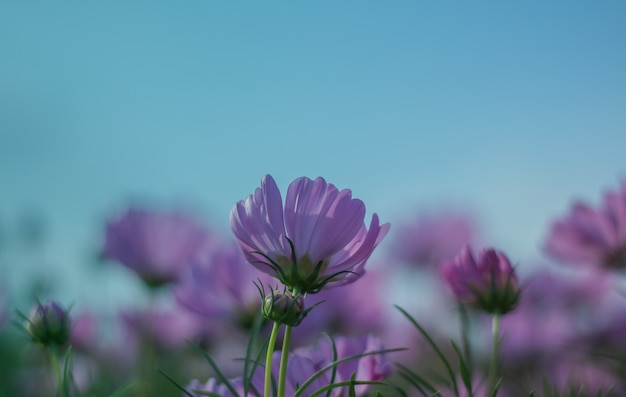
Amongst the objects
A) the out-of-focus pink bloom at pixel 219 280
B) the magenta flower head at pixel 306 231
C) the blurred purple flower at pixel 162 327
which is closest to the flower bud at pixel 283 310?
the magenta flower head at pixel 306 231

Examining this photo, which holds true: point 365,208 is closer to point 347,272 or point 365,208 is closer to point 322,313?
point 347,272

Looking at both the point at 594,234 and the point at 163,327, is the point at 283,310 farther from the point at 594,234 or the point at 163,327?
the point at 163,327

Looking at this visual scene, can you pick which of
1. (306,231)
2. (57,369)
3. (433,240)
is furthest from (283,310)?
(433,240)

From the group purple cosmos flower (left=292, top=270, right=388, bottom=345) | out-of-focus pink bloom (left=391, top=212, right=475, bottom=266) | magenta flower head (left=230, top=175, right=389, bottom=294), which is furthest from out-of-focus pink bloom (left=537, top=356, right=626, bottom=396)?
out-of-focus pink bloom (left=391, top=212, right=475, bottom=266)

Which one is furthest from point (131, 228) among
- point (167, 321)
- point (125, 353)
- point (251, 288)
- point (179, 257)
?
point (125, 353)

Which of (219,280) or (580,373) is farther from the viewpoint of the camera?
(580,373)

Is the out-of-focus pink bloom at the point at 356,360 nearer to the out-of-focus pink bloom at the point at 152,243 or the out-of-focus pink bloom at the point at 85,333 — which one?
the out-of-focus pink bloom at the point at 152,243

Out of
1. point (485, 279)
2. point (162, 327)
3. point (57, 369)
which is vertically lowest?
point (162, 327)
